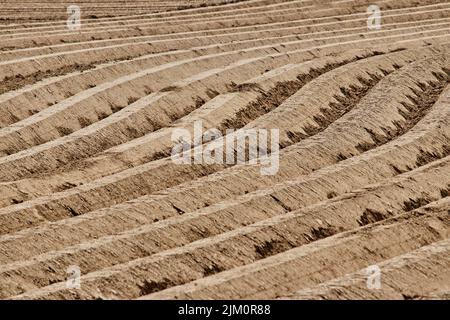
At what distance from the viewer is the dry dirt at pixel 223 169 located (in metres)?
17.1

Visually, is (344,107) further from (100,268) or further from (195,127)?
(100,268)

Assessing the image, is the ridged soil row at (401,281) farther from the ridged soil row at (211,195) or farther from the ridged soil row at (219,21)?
the ridged soil row at (219,21)

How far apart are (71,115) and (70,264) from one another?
33.5 ft

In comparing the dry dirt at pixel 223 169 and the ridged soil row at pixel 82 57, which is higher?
the ridged soil row at pixel 82 57

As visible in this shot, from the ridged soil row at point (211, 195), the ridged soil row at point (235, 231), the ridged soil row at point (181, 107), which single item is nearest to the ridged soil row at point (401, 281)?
the ridged soil row at point (235, 231)

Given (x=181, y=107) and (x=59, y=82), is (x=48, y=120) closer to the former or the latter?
(x=181, y=107)

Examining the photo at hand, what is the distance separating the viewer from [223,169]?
22.7 metres

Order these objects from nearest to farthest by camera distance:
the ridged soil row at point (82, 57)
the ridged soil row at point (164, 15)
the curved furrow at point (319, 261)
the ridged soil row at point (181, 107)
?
the curved furrow at point (319, 261), the ridged soil row at point (181, 107), the ridged soil row at point (82, 57), the ridged soil row at point (164, 15)

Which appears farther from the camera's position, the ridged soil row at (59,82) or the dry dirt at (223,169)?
the ridged soil row at (59,82)

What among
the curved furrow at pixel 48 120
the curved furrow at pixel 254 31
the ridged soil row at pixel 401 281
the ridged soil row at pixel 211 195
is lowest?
the ridged soil row at pixel 401 281

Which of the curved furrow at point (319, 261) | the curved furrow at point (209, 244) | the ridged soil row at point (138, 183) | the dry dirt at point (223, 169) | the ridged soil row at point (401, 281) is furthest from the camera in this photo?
the ridged soil row at point (138, 183)

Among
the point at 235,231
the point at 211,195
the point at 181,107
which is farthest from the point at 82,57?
the point at 235,231

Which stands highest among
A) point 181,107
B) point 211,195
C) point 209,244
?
point 181,107

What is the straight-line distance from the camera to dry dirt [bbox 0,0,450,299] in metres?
17.1
